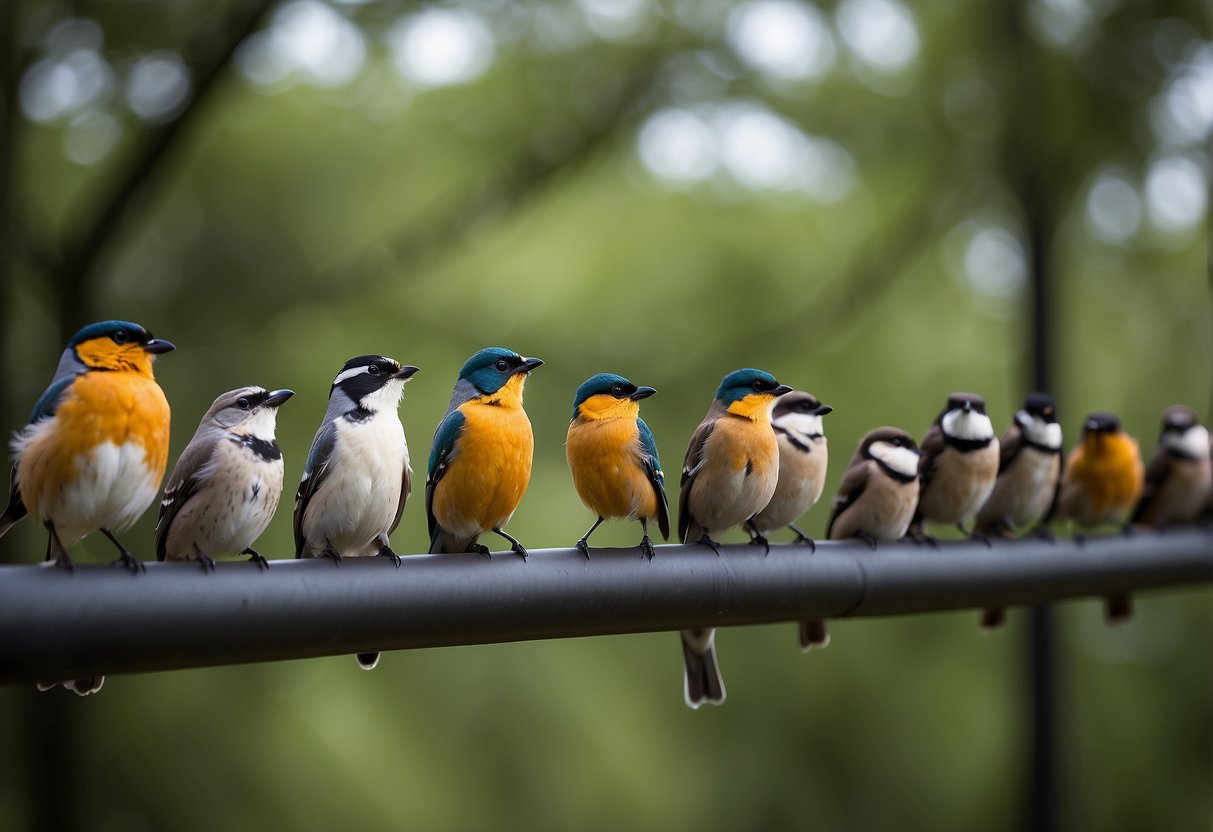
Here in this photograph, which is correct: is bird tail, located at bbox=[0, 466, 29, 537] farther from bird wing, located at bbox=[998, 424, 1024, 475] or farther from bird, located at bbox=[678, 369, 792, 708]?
bird wing, located at bbox=[998, 424, 1024, 475]

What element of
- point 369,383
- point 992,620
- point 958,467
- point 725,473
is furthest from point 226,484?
point 992,620

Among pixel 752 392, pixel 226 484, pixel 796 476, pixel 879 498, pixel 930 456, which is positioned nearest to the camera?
pixel 226 484

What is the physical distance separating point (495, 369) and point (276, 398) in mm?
283

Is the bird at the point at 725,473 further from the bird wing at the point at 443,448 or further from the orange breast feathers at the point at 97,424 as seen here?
the orange breast feathers at the point at 97,424

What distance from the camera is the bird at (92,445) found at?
1013 mm

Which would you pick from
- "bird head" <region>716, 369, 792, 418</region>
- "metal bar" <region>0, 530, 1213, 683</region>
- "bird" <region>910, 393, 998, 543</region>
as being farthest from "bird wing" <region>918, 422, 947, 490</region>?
"bird head" <region>716, 369, 792, 418</region>

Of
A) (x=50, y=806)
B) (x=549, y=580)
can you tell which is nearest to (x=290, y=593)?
(x=549, y=580)

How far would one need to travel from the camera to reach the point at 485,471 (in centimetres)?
133

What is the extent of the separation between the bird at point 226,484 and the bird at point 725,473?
583mm

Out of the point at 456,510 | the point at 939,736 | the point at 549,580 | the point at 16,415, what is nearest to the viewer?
the point at 549,580

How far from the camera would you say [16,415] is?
2.69 m

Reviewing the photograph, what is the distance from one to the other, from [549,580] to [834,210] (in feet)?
10.8

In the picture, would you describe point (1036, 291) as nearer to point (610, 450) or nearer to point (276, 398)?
point (610, 450)

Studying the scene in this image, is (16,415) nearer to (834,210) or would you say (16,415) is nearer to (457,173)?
(457,173)
